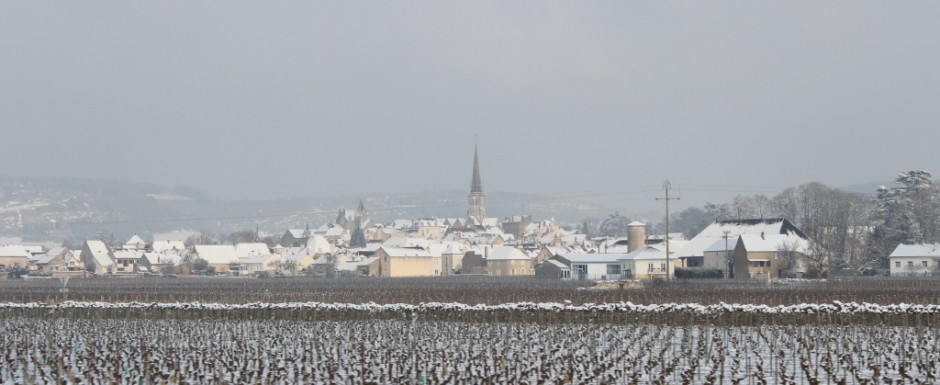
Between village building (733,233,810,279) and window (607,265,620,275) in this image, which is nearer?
village building (733,233,810,279)

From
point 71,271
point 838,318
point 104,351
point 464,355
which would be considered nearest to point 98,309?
point 104,351

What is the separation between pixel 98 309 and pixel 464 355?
908 inches

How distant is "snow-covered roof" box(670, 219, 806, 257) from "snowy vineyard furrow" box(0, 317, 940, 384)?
215ft

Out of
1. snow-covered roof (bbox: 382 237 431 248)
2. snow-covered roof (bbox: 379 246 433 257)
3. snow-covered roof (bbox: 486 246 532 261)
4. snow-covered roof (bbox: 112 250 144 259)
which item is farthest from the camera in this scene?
snow-covered roof (bbox: 112 250 144 259)

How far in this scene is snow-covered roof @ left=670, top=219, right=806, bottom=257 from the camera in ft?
335

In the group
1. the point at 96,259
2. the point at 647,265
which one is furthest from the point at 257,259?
the point at 647,265

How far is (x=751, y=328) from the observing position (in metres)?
38.7

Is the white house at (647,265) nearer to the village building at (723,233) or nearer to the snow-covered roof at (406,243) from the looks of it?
the village building at (723,233)

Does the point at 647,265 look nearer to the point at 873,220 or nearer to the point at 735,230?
the point at 735,230

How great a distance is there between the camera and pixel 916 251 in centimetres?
9781

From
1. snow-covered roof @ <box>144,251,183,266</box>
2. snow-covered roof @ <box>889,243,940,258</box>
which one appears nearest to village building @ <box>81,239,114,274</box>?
snow-covered roof @ <box>144,251,183,266</box>

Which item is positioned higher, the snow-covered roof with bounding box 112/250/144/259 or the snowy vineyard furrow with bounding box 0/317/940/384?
the snow-covered roof with bounding box 112/250/144/259

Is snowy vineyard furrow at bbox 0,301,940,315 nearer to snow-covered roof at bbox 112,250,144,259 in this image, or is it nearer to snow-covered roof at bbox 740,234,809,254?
snow-covered roof at bbox 740,234,809,254

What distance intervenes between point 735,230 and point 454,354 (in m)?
79.4
